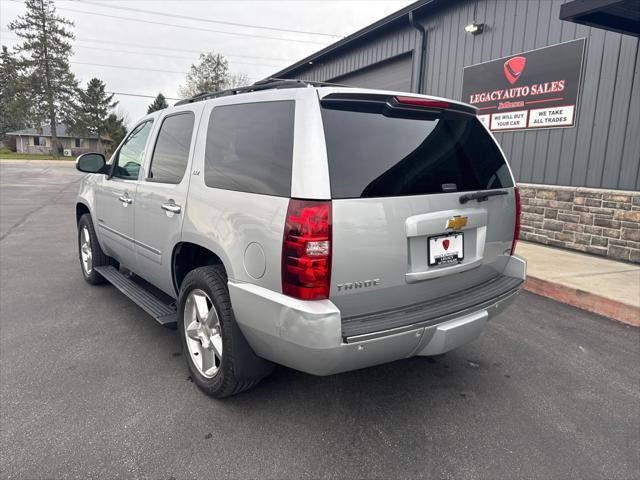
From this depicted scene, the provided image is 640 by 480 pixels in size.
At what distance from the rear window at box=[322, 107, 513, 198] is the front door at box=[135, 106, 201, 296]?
1266mm

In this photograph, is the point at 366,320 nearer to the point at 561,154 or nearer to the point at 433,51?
the point at 561,154

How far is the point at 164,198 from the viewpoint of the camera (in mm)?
3242

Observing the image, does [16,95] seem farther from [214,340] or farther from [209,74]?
[214,340]

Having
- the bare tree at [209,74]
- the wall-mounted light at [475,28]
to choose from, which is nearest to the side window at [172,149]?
the wall-mounted light at [475,28]

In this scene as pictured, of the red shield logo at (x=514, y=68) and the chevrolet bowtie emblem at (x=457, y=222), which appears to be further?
the red shield logo at (x=514, y=68)

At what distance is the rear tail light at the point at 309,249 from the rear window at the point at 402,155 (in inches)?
5.8

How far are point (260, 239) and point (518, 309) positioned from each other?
3475 mm

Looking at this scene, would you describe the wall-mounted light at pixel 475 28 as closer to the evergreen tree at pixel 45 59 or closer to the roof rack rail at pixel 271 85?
the roof rack rail at pixel 271 85

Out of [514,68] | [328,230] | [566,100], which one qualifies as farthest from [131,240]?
[514,68]

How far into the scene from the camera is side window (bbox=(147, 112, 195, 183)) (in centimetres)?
317

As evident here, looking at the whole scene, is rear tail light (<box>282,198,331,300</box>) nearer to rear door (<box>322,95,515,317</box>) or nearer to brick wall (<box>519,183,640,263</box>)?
rear door (<box>322,95,515,317</box>)

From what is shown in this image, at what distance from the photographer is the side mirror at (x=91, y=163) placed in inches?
166

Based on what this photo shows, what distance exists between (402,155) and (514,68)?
22.2 feet

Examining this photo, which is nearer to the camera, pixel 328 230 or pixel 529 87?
pixel 328 230
